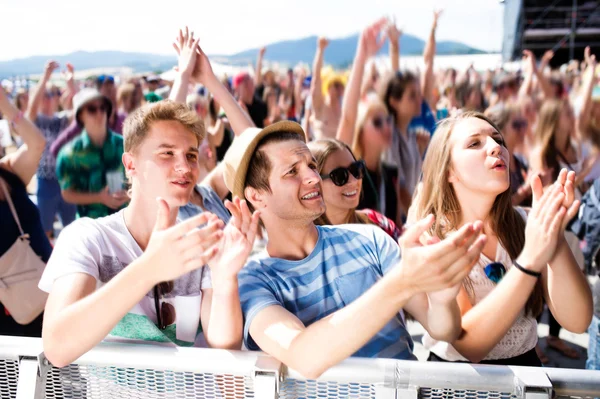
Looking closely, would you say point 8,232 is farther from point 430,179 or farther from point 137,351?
point 430,179

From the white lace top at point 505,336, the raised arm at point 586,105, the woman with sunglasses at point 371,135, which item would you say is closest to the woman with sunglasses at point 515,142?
the raised arm at point 586,105

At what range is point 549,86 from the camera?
5.42 m

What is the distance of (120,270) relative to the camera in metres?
1.42

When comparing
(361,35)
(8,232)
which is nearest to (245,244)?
(8,232)

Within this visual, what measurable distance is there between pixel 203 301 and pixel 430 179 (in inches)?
34.2

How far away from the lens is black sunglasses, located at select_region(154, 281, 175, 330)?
1424 mm

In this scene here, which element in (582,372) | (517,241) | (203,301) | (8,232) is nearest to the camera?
(582,372)

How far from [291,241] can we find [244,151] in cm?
29

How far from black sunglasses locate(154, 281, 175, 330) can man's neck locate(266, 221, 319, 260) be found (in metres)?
0.30

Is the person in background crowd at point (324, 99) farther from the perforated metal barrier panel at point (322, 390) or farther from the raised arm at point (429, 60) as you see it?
the perforated metal barrier panel at point (322, 390)

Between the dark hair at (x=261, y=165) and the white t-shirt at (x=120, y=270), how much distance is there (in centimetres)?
28

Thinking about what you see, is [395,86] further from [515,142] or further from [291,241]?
[291,241]

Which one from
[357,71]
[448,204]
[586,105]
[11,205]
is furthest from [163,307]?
[586,105]

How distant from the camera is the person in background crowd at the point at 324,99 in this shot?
14.4ft
